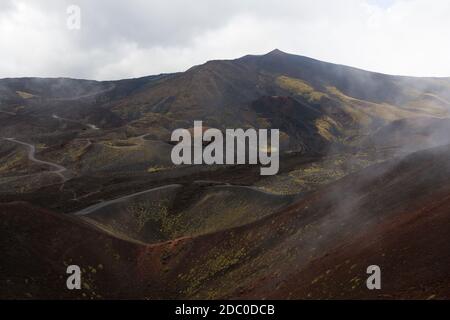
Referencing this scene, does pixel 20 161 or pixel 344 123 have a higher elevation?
pixel 344 123

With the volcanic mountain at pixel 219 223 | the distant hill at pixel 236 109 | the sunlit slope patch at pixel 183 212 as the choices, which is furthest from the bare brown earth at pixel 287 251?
the distant hill at pixel 236 109

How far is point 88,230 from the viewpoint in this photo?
3944 centimetres

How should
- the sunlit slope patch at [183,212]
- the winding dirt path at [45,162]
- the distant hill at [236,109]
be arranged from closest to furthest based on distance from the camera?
the sunlit slope patch at [183,212] → the winding dirt path at [45,162] → the distant hill at [236,109]

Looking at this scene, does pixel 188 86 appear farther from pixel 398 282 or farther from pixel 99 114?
pixel 398 282

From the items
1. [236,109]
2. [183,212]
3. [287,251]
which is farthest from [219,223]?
[236,109]

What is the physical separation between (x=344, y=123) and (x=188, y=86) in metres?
58.8

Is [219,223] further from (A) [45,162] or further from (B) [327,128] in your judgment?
(B) [327,128]

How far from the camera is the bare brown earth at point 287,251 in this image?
2202 cm

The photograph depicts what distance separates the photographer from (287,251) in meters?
Answer: 31.4

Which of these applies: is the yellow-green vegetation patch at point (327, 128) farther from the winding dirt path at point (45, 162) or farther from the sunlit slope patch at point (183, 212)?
the sunlit slope patch at point (183, 212)

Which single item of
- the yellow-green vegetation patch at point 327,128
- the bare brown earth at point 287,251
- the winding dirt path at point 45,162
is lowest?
the bare brown earth at point 287,251

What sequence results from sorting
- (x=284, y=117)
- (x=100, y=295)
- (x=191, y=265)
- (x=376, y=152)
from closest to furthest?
(x=100, y=295) < (x=191, y=265) < (x=376, y=152) < (x=284, y=117)
